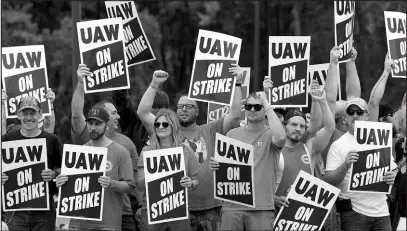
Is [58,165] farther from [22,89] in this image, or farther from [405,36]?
[405,36]

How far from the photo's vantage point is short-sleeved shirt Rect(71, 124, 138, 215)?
37.3 feet

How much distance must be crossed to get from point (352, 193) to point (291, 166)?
60cm

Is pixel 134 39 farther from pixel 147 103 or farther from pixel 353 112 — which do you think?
pixel 353 112

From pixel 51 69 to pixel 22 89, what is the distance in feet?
20.3

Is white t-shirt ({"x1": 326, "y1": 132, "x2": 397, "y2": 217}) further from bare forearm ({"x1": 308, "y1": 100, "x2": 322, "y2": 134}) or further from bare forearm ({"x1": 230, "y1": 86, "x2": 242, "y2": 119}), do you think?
bare forearm ({"x1": 230, "y1": 86, "x2": 242, "y2": 119})

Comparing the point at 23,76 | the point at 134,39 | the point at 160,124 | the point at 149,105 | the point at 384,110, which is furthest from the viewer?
the point at 134,39

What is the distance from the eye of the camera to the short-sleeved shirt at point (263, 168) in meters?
11.0

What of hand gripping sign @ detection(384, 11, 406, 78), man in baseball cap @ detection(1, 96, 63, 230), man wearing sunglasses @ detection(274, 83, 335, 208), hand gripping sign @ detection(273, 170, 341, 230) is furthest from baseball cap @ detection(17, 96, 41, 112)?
hand gripping sign @ detection(384, 11, 406, 78)

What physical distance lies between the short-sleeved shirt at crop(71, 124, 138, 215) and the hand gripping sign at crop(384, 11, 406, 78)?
9.10 ft

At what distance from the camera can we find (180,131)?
1148 centimetres

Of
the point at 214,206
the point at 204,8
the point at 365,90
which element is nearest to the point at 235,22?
the point at 204,8

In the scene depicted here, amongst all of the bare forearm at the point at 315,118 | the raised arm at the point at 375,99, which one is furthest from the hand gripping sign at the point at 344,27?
the bare forearm at the point at 315,118

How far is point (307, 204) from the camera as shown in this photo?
36.3 ft

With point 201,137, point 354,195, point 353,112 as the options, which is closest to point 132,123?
point 201,137
